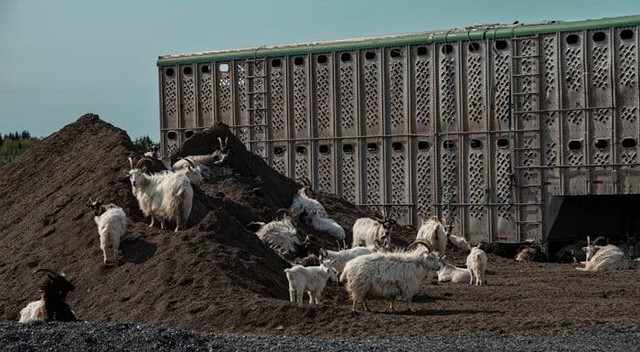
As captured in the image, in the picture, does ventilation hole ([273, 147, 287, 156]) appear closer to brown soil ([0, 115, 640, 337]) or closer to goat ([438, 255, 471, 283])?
Result: brown soil ([0, 115, 640, 337])

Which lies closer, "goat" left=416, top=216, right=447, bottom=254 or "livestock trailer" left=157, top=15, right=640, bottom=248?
"goat" left=416, top=216, right=447, bottom=254

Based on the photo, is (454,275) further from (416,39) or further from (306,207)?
(416,39)

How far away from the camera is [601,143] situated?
34469 millimetres

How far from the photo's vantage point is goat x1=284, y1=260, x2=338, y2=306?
64.0 ft

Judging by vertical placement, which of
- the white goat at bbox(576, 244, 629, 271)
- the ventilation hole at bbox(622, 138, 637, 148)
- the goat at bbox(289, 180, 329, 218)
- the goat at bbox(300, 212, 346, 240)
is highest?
the ventilation hole at bbox(622, 138, 637, 148)

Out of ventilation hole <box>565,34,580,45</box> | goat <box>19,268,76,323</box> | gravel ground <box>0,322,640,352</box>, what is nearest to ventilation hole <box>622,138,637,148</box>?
ventilation hole <box>565,34,580,45</box>

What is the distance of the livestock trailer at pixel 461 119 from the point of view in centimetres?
3462

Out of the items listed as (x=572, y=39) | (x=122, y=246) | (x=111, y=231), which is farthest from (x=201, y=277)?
(x=572, y=39)

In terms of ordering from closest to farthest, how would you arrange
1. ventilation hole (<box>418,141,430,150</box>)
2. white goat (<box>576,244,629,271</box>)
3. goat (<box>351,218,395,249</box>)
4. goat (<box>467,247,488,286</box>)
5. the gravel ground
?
1. the gravel ground
2. goat (<box>467,247,488,286</box>)
3. goat (<box>351,218,395,249</box>)
4. white goat (<box>576,244,629,271</box>)
5. ventilation hole (<box>418,141,430,150</box>)

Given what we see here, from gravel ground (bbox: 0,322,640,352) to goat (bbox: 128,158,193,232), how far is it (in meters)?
6.58

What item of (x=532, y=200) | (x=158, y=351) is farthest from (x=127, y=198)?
(x=532, y=200)

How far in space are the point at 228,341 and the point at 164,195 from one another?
25.2 feet

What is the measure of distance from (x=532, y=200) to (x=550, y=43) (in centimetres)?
422

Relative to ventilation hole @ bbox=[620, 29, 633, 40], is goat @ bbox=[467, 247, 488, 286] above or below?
below
